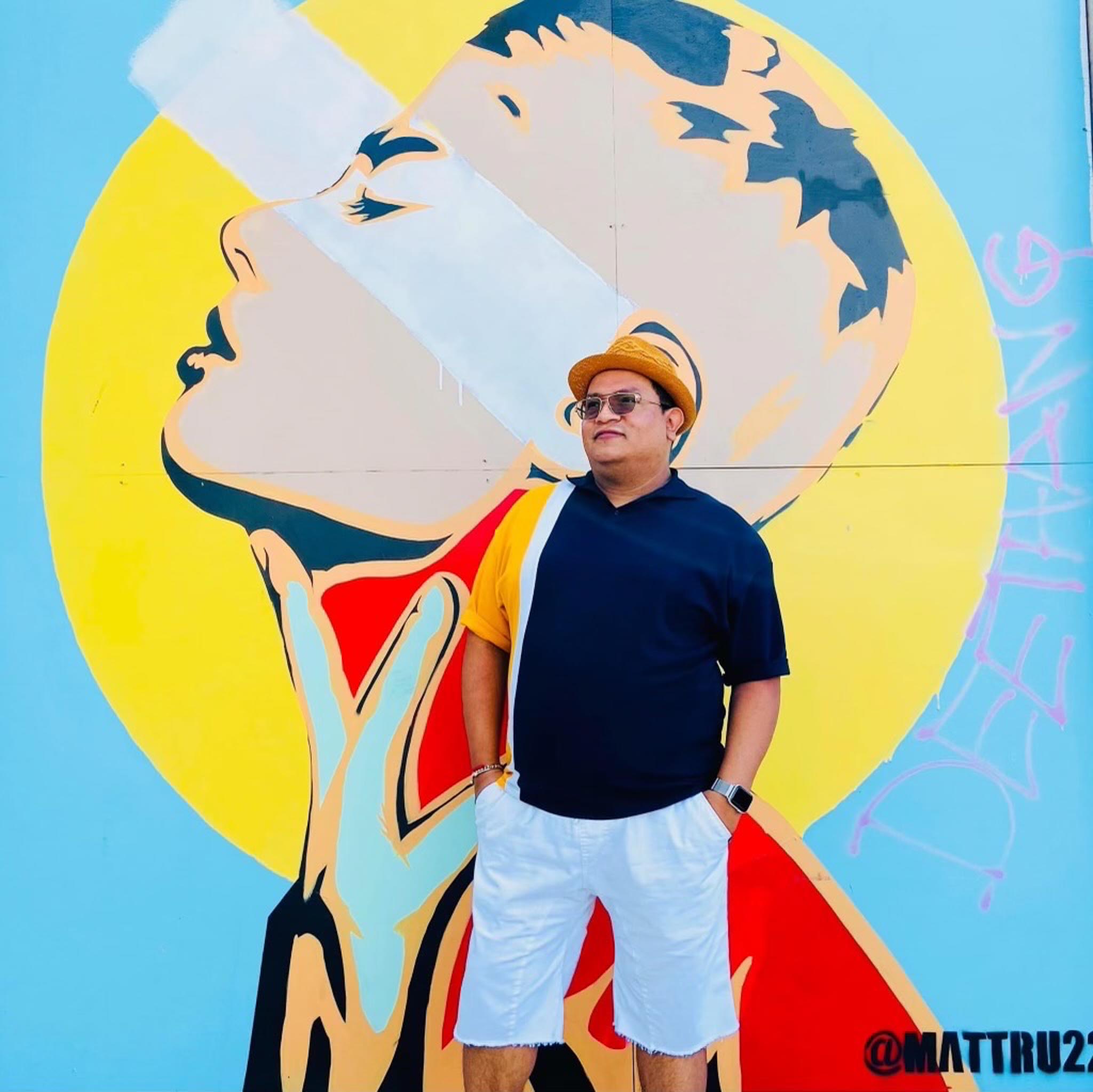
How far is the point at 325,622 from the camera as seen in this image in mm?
2541

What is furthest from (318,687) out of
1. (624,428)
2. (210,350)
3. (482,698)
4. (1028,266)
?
(1028,266)

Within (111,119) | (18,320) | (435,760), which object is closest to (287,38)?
(111,119)

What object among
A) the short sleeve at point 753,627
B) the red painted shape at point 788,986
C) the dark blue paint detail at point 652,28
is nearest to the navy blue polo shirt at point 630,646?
the short sleeve at point 753,627

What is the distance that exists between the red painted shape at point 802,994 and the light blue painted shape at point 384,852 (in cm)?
76

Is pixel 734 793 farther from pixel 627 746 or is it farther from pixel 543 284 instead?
pixel 543 284

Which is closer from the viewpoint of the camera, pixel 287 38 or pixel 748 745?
pixel 748 745

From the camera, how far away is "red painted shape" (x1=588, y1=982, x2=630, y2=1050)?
98.3 inches

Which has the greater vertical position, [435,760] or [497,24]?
[497,24]

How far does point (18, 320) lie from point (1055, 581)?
2851mm

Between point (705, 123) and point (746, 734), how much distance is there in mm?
1633

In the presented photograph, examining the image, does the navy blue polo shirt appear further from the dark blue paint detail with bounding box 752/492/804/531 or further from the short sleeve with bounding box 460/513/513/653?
the dark blue paint detail with bounding box 752/492/804/531

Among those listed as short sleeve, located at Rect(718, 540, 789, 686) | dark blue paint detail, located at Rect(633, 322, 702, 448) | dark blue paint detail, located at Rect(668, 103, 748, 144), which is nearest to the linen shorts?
short sleeve, located at Rect(718, 540, 789, 686)

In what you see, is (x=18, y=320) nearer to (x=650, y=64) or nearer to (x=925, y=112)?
(x=650, y=64)

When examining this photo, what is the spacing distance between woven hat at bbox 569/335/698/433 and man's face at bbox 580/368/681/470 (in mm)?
20
